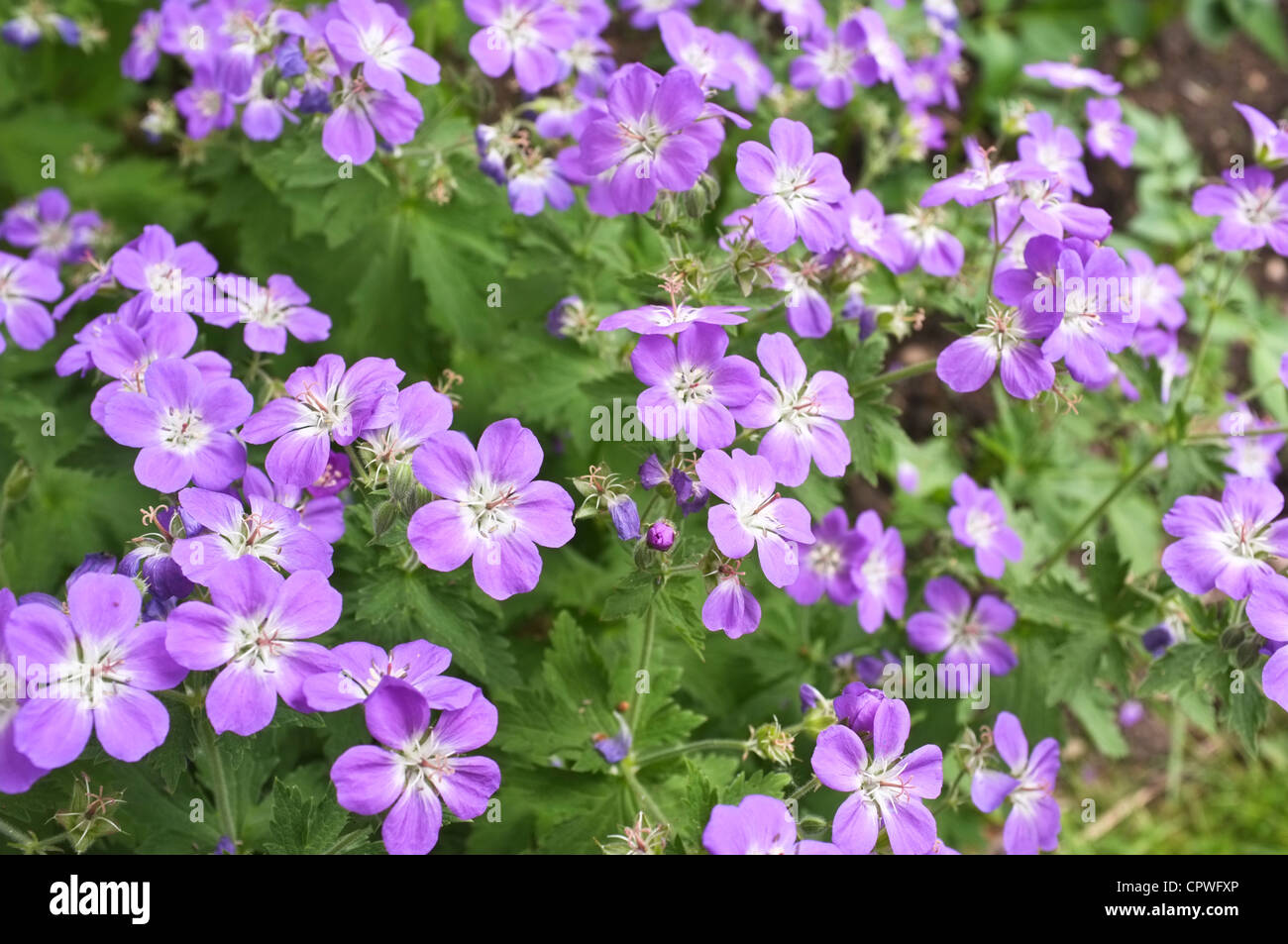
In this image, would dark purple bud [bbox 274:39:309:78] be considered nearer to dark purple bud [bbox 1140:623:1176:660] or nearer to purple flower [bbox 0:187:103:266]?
purple flower [bbox 0:187:103:266]

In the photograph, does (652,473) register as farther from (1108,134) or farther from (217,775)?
(1108,134)

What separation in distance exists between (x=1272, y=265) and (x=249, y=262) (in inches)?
243

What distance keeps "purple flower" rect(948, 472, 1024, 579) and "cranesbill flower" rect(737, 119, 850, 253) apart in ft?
4.40

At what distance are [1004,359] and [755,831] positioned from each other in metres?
1.48

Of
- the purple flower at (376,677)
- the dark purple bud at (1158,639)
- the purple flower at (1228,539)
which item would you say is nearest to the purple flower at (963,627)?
the dark purple bud at (1158,639)

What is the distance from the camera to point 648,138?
10.4 ft


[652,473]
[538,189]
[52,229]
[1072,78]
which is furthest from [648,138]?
[52,229]

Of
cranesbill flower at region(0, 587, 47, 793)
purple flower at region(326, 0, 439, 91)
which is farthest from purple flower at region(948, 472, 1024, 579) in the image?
cranesbill flower at region(0, 587, 47, 793)

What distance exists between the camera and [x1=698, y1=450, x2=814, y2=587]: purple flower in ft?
8.66

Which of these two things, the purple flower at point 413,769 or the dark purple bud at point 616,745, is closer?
the purple flower at point 413,769

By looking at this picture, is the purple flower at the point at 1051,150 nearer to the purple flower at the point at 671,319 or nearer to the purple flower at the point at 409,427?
the purple flower at the point at 671,319

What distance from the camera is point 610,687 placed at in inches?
134

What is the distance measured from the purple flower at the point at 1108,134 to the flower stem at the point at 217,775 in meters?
3.65

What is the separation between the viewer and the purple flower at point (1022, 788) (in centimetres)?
329
